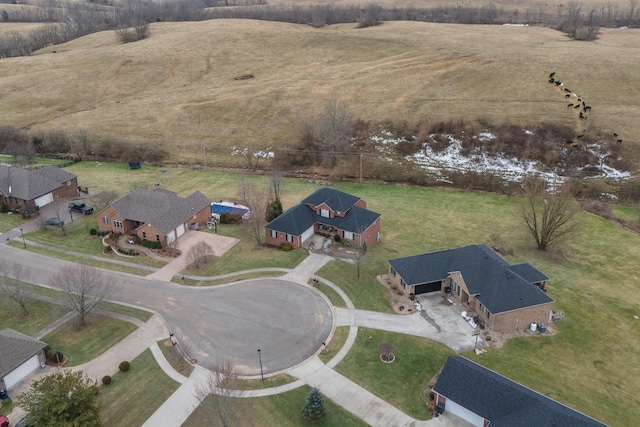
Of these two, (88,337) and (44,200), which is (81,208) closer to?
(44,200)

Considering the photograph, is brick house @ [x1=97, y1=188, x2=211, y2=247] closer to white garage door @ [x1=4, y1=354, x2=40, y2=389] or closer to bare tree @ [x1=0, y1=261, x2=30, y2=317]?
bare tree @ [x1=0, y1=261, x2=30, y2=317]

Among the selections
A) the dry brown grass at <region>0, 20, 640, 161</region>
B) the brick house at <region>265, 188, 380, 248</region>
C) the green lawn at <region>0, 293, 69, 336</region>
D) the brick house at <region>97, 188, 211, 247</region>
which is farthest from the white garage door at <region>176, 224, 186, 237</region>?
Answer: the dry brown grass at <region>0, 20, 640, 161</region>

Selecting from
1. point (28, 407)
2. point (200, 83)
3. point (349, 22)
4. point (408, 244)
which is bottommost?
point (408, 244)

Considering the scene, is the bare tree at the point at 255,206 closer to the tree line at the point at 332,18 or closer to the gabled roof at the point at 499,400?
the gabled roof at the point at 499,400

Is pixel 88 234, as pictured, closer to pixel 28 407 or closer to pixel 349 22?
pixel 28 407

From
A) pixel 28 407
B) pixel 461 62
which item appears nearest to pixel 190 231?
pixel 28 407

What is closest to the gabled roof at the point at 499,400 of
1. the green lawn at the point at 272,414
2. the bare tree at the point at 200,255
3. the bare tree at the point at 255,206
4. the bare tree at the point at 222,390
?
the green lawn at the point at 272,414

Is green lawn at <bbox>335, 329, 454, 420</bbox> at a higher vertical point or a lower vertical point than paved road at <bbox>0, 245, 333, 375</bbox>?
lower
